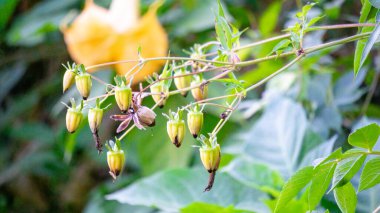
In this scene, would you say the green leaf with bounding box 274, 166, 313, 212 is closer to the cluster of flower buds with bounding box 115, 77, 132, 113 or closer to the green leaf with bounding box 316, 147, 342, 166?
the green leaf with bounding box 316, 147, 342, 166

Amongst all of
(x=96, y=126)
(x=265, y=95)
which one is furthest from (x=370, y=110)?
(x=96, y=126)

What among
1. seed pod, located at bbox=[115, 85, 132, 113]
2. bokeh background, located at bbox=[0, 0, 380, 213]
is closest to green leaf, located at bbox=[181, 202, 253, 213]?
bokeh background, located at bbox=[0, 0, 380, 213]

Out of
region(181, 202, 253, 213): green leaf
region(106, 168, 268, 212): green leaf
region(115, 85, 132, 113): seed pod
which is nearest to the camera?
region(115, 85, 132, 113): seed pod

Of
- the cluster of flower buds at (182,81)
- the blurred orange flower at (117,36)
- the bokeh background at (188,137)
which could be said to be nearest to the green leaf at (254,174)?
the bokeh background at (188,137)

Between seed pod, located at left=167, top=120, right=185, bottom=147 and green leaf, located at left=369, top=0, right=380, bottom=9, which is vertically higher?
green leaf, located at left=369, top=0, right=380, bottom=9

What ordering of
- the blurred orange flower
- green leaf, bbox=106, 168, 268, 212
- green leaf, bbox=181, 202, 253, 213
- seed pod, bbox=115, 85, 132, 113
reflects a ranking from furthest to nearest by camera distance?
the blurred orange flower
green leaf, bbox=106, 168, 268, 212
green leaf, bbox=181, 202, 253, 213
seed pod, bbox=115, 85, 132, 113

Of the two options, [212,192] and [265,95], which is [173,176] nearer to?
[212,192]

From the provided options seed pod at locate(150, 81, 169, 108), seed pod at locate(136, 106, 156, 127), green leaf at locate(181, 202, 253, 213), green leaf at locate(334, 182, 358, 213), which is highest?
seed pod at locate(136, 106, 156, 127)

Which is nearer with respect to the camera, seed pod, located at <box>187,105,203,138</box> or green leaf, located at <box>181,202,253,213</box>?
seed pod, located at <box>187,105,203,138</box>
